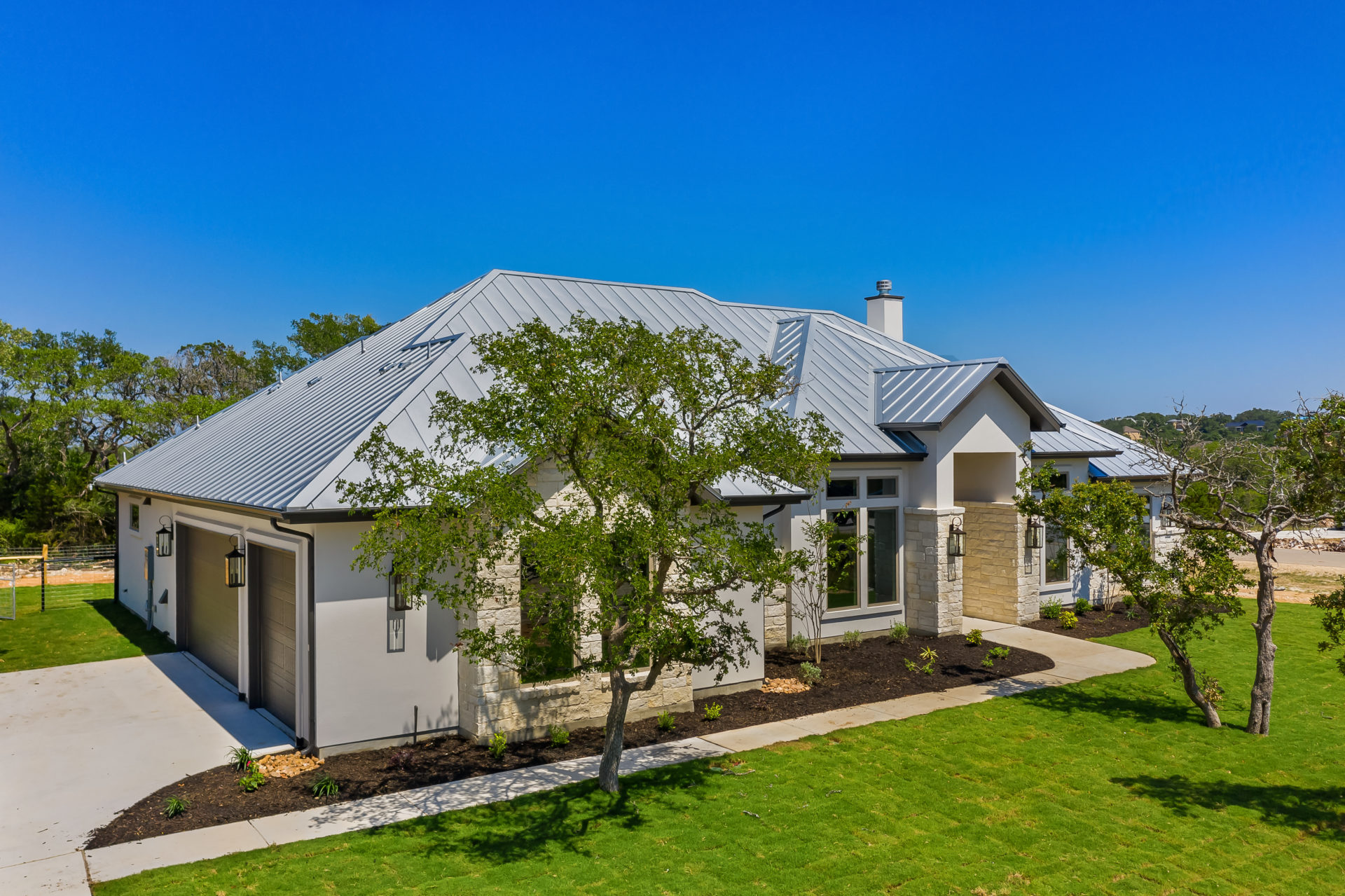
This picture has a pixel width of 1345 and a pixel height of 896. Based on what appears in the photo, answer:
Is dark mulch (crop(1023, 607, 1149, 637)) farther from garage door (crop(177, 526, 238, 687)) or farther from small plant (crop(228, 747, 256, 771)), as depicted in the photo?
garage door (crop(177, 526, 238, 687))

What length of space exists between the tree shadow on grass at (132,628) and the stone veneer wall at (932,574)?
15443mm

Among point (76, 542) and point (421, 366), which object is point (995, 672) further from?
point (76, 542)

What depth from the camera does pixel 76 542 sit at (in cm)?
3366

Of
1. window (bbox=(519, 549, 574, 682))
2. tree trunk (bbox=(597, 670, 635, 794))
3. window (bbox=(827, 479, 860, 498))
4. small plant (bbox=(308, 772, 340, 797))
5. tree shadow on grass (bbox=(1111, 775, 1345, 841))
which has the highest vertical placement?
window (bbox=(827, 479, 860, 498))

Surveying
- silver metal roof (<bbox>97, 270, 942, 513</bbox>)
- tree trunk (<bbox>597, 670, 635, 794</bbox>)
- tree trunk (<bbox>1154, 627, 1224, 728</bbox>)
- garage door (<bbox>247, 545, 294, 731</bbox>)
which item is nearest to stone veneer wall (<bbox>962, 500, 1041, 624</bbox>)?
silver metal roof (<bbox>97, 270, 942, 513</bbox>)

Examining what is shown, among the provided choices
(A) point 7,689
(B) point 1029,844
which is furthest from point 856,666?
(A) point 7,689

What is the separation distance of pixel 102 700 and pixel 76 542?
24246 mm

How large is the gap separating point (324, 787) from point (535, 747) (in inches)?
108

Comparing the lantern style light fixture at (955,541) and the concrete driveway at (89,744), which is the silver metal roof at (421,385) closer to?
the lantern style light fixture at (955,541)

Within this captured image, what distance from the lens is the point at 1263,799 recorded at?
33.6 ft

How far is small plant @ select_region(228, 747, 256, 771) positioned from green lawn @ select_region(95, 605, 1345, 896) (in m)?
2.52

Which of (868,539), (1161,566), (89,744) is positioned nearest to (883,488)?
(868,539)

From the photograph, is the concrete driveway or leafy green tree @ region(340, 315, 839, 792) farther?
the concrete driveway

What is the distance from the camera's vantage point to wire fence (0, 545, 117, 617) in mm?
23688
